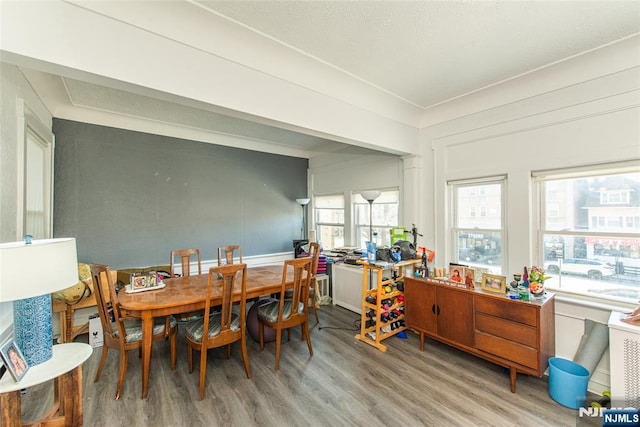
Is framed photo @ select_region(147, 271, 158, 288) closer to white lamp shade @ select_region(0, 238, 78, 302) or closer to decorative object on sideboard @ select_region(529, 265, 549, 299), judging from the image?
white lamp shade @ select_region(0, 238, 78, 302)

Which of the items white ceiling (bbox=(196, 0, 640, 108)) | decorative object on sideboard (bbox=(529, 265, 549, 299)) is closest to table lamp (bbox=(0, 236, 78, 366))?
white ceiling (bbox=(196, 0, 640, 108))

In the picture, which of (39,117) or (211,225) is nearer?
(39,117)

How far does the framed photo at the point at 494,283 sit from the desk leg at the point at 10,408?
3.21m

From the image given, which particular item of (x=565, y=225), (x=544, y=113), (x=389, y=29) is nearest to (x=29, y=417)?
(x=389, y=29)

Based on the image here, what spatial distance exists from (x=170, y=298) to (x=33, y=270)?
1.12 metres

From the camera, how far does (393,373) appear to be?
242 cm

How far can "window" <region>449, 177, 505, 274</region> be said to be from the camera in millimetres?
2893

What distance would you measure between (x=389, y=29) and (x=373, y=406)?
2.81 metres

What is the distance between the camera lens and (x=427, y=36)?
6.45 ft

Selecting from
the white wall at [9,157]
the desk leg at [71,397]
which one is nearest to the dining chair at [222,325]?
the desk leg at [71,397]

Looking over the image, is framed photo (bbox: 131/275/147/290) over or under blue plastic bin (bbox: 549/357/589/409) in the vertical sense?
over

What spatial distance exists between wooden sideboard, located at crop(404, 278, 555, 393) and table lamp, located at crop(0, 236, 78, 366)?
2913mm

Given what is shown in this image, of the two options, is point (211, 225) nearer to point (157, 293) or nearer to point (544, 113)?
point (157, 293)

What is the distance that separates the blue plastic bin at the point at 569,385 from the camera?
197 cm
